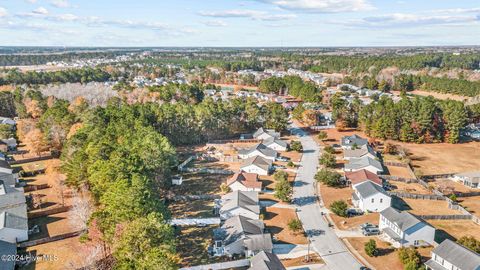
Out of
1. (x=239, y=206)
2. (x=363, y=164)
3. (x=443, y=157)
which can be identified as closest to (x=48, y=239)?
(x=239, y=206)

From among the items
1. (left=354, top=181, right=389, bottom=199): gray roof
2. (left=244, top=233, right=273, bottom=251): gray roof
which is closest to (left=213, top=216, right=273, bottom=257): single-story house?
(left=244, top=233, right=273, bottom=251): gray roof

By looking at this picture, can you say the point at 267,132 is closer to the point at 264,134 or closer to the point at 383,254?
the point at 264,134

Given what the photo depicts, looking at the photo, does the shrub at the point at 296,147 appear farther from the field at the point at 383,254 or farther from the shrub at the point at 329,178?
the field at the point at 383,254

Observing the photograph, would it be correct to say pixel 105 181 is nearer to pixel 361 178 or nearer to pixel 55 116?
pixel 361 178

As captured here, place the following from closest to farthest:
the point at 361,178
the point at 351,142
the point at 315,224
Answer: the point at 315,224 < the point at 361,178 < the point at 351,142

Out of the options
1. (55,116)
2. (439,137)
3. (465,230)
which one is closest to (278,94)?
(439,137)
